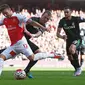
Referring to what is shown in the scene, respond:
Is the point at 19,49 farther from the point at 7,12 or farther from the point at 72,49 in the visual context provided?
the point at 72,49

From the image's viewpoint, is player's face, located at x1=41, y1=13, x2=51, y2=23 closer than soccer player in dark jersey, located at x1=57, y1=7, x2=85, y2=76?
Yes

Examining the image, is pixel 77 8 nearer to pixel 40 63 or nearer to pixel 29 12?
pixel 29 12

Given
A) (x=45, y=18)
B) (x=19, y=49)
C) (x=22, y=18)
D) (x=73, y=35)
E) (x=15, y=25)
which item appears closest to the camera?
(x=22, y=18)

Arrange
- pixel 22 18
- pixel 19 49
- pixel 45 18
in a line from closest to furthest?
pixel 22 18 < pixel 19 49 < pixel 45 18

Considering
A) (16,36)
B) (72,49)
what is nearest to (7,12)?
(16,36)

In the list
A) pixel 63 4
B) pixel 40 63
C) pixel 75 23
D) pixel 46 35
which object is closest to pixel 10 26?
pixel 75 23

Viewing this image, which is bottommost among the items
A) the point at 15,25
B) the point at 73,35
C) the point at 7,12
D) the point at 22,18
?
the point at 73,35

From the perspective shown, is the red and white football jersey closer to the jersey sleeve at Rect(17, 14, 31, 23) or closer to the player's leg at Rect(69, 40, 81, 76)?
the jersey sleeve at Rect(17, 14, 31, 23)

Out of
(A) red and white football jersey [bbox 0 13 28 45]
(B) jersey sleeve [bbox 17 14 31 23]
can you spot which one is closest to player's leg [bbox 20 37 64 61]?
(A) red and white football jersey [bbox 0 13 28 45]

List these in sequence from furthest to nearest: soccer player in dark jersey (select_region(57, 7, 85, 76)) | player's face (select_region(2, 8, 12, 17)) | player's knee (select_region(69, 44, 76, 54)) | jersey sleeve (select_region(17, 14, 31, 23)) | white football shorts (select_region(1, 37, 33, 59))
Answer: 1. soccer player in dark jersey (select_region(57, 7, 85, 76))
2. player's knee (select_region(69, 44, 76, 54))
3. white football shorts (select_region(1, 37, 33, 59))
4. jersey sleeve (select_region(17, 14, 31, 23))
5. player's face (select_region(2, 8, 12, 17))

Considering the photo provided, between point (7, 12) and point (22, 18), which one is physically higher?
point (7, 12)

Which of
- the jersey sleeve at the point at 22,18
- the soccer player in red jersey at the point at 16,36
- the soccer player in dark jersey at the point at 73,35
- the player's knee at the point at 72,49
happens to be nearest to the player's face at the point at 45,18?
the soccer player in red jersey at the point at 16,36

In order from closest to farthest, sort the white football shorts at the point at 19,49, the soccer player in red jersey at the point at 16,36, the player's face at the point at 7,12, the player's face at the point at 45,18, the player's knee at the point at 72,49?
1. the player's face at the point at 7,12
2. the soccer player in red jersey at the point at 16,36
3. the white football shorts at the point at 19,49
4. the player's face at the point at 45,18
5. the player's knee at the point at 72,49

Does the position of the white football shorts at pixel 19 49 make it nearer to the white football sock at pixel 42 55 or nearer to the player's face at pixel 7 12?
the white football sock at pixel 42 55
